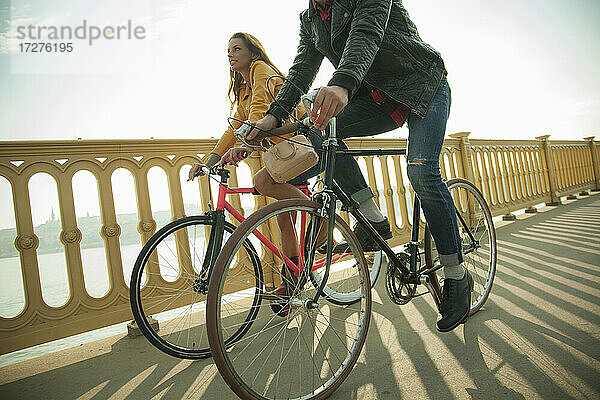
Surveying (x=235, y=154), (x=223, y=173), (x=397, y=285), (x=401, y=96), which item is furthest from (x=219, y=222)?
(x=401, y=96)

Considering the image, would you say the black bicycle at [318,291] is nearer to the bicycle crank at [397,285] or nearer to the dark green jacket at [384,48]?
the bicycle crank at [397,285]

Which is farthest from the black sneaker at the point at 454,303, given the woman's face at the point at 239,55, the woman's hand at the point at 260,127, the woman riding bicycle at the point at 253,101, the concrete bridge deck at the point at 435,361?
the woman's face at the point at 239,55

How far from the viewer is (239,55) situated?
223 cm

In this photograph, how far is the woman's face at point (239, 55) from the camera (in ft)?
7.32

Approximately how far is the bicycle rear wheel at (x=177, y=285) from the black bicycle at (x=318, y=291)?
0.17 metres

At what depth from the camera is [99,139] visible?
2354 millimetres

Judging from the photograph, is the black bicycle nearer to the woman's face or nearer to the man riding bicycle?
the man riding bicycle

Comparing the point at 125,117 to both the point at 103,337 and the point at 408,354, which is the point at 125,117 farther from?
the point at 408,354

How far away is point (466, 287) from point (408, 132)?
28.2 inches

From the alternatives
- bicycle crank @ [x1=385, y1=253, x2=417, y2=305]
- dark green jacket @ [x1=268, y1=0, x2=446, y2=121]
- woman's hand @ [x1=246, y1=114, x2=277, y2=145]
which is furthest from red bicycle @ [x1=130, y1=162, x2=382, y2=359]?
dark green jacket @ [x1=268, y1=0, x2=446, y2=121]

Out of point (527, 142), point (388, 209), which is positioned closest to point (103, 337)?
point (388, 209)

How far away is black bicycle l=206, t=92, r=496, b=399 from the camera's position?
1146mm

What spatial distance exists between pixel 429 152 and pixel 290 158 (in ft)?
2.02

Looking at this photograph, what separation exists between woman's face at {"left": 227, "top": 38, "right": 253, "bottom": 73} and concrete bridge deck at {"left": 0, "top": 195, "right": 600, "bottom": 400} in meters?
1.61
